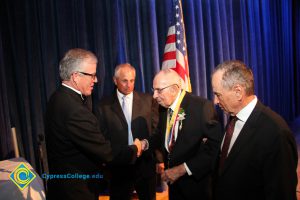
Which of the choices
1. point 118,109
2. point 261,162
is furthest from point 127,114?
point 261,162

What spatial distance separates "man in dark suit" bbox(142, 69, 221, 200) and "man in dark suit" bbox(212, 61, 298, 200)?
485 millimetres

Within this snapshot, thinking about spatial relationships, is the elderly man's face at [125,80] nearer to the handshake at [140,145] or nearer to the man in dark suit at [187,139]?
the handshake at [140,145]

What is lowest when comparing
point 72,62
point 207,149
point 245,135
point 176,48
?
point 207,149

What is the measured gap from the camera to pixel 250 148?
1447mm

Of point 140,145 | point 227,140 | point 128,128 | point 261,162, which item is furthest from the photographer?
point 128,128

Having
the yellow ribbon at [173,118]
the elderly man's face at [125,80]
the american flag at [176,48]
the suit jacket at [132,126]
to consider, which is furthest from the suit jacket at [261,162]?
the american flag at [176,48]

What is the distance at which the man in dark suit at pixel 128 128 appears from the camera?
3.01 m

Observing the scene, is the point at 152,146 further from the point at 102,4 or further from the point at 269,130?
the point at 102,4

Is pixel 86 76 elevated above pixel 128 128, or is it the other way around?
pixel 86 76

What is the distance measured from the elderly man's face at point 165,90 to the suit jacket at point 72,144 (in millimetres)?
548

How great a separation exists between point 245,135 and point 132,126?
5.74ft

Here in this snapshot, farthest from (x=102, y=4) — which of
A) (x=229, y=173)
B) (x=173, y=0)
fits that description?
(x=229, y=173)

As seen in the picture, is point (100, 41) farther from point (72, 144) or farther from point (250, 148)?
point (250, 148)

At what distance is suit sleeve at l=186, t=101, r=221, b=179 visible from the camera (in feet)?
7.02
